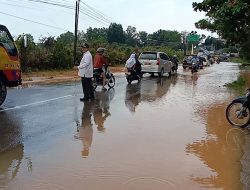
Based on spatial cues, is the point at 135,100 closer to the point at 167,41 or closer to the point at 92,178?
the point at 92,178

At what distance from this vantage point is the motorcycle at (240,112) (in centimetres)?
962

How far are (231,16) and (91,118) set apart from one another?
11201 mm

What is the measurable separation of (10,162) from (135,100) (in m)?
8.10

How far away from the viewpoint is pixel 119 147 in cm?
721

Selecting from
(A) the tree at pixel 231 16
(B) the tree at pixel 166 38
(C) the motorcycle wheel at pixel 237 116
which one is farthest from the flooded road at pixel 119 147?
(B) the tree at pixel 166 38

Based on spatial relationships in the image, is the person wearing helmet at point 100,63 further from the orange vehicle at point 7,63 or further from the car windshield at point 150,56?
the car windshield at point 150,56

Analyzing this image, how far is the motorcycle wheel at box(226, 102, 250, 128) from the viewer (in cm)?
964

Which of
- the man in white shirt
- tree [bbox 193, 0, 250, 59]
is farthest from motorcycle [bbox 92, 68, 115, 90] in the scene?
tree [bbox 193, 0, 250, 59]

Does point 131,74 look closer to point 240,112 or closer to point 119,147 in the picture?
point 240,112

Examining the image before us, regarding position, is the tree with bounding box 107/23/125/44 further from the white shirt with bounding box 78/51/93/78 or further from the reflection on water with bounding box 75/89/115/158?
the white shirt with bounding box 78/51/93/78

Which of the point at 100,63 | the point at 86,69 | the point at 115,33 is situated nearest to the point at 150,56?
the point at 100,63

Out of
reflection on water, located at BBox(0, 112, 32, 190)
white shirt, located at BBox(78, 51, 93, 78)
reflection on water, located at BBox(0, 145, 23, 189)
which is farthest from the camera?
white shirt, located at BBox(78, 51, 93, 78)

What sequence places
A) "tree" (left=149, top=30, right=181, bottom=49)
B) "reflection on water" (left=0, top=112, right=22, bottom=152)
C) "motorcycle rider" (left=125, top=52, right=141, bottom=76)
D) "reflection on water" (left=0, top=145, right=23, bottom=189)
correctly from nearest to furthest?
"reflection on water" (left=0, top=145, right=23, bottom=189)
"reflection on water" (left=0, top=112, right=22, bottom=152)
"motorcycle rider" (left=125, top=52, right=141, bottom=76)
"tree" (left=149, top=30, right=181, bottom=49)

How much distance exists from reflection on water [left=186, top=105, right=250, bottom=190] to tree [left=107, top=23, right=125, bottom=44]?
80.1 metres
